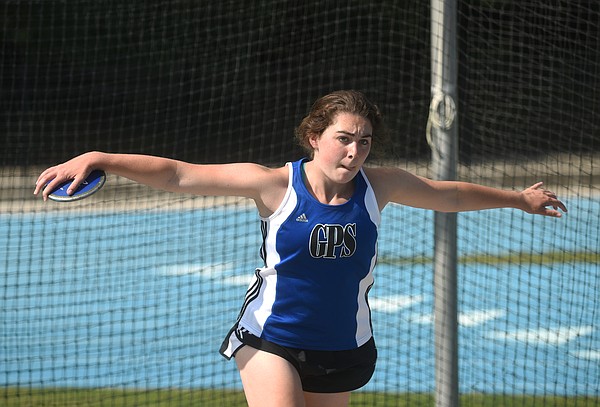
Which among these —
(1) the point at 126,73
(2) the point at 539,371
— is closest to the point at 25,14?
(1) the point at 126,73

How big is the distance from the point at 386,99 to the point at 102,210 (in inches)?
166

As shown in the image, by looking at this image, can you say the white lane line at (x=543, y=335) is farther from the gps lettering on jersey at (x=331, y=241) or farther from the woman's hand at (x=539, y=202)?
the gps lettering on jersey at (x=331, y=241)

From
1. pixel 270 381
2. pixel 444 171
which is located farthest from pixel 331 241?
pixel 444 171

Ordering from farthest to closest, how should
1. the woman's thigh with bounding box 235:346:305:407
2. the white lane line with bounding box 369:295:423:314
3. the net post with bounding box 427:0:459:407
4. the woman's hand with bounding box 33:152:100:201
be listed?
the white lane line with bounding box 369:295:423:314 < the net post with bounding box 427:0:459:407 < the woman's thigh with bounding box 235:346:305:407 < the woman's hand with bounding box 33:152:100:201

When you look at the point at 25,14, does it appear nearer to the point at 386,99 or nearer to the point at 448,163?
the point at 386,99

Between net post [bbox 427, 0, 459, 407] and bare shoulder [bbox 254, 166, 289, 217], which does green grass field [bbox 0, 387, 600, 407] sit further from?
bare shoulder [bbox 254, 166, 289, 217]

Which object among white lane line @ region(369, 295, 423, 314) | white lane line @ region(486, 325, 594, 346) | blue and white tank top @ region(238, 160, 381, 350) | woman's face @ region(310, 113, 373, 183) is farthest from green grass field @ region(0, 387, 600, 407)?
woman's face @ region(310, 113, 373, 183)

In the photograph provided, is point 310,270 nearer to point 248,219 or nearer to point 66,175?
point 66,175

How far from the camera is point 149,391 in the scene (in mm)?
6355

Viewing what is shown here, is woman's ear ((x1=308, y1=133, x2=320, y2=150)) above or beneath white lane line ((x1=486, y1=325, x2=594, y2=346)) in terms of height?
above

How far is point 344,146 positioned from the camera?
3418mm

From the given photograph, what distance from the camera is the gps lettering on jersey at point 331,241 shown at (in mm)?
3375

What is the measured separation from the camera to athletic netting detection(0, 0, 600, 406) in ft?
22.4

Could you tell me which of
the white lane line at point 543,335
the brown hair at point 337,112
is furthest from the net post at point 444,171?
the white lane line at point 543,335
